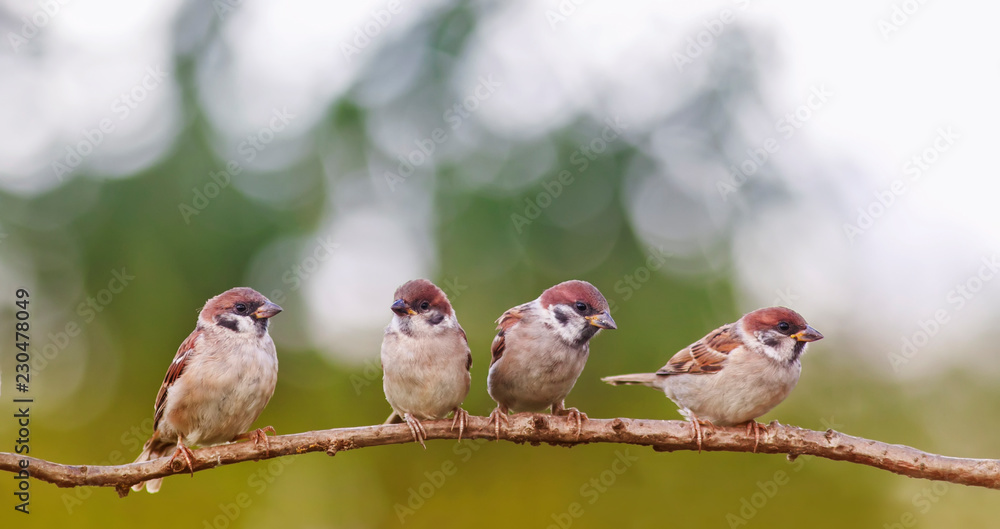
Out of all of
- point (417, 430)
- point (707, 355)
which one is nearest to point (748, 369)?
point (707, 355)

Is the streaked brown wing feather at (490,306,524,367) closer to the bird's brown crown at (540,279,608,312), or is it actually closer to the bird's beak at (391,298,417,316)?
the bird's brown crown at (540,279,608,312)

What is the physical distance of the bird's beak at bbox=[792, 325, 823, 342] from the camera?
491cm

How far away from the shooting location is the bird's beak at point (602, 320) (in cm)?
487

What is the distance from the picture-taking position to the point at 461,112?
497 inches

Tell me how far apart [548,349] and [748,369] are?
134 cm

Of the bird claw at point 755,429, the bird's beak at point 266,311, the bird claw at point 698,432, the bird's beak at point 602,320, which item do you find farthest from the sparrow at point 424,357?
the bird claw at point 755,429

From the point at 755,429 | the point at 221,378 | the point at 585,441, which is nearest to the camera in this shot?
the point at 585,441

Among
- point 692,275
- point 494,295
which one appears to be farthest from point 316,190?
point 692,275

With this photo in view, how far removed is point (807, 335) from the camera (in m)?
4.99

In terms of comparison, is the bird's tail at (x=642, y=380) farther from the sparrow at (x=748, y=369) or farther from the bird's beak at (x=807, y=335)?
the bird's beak at (x=807, y=335)

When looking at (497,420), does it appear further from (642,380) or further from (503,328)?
(642,380)

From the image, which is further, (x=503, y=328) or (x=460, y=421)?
(x=503, y=328)

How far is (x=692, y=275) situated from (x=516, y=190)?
3.08m

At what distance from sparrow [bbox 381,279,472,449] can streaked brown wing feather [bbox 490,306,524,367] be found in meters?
0.55
